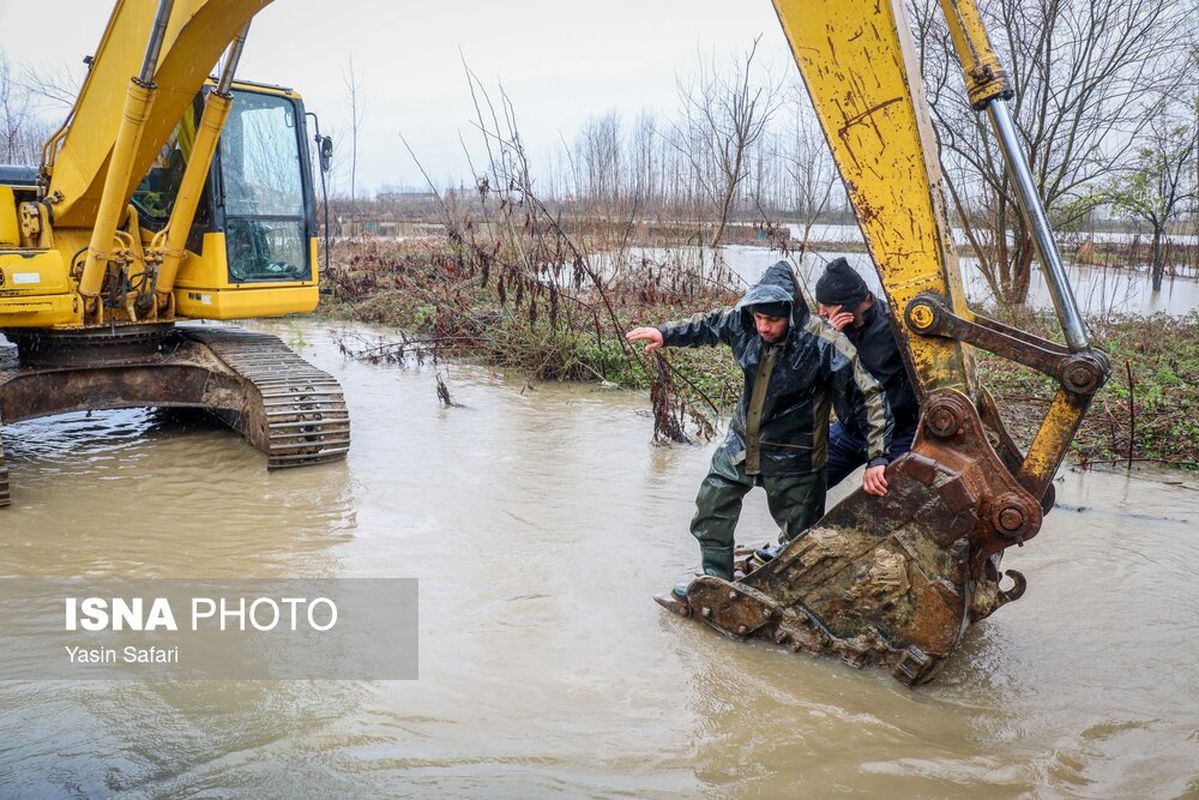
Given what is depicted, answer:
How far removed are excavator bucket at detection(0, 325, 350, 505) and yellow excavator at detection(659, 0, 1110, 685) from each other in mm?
4097

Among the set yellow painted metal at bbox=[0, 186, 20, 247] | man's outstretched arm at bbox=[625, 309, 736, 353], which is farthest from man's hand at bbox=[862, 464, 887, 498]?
yellow painted metal at bbox=[0, 186, 20, 247]

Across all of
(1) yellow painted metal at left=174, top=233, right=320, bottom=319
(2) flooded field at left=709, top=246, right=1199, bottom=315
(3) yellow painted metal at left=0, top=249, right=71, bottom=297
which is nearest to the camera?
(3) yellow painted metal at left=0, top=249, right=71, bottom=297

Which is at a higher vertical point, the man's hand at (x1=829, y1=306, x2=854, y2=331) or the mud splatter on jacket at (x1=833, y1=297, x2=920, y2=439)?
the man's hand at (x1=829, y1=306, x2=854, y2=331)

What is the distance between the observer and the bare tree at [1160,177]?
15289mm

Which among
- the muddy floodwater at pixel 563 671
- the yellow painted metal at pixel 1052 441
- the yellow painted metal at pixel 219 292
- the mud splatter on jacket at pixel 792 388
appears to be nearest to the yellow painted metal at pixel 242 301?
the yellow painted metal at pixel 219 292

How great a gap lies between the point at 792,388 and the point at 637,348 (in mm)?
5434

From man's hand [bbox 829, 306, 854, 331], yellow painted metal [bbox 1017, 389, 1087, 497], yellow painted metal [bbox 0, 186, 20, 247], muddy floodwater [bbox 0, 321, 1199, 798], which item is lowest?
muddy floodwater [bbox 0, 321, 1199, 798]

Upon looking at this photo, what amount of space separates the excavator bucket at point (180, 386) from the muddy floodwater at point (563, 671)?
266 mm

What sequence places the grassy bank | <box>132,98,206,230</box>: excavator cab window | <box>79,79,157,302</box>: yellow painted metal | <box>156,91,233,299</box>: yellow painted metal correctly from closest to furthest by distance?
<box>79,79,157,302</box>: yellow painted metal < <box>156,91,233,299</box>: yellow painted metal < <box>132,98,206,230</box>: excavator cab window < the grassy bank

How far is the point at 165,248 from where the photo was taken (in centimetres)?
684

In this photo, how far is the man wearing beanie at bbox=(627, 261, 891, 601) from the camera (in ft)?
13.3

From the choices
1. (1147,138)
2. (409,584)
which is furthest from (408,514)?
(1147,138)

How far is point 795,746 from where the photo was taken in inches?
131

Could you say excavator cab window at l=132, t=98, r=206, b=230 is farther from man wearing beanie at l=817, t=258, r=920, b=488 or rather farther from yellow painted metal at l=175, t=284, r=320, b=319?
man wearing beanie at l=817, t=258, r=920, b=488
